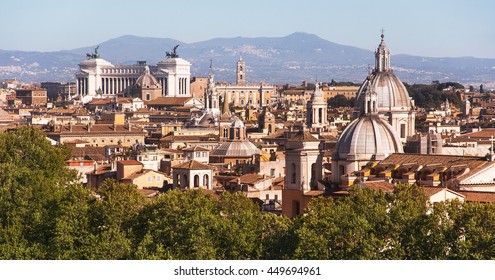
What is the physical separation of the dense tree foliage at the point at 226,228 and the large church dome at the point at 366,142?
25.6ft

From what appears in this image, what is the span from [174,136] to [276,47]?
2639 inches

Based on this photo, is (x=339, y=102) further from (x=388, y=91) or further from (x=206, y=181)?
(x=206, y=181)

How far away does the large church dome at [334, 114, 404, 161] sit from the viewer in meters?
36.3

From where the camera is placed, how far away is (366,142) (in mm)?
36438

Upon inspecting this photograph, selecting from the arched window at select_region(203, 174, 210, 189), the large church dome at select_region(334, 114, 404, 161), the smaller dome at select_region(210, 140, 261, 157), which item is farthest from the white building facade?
the large church dome at select_region(334, 114, 404, 161)

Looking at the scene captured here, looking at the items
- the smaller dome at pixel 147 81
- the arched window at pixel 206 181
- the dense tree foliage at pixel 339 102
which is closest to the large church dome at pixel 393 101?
the arched window at pixel 206 181

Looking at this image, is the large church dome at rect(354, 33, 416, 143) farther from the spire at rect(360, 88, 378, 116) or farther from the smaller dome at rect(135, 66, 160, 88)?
the smaller dome at rect(135, 66, 160, 88)

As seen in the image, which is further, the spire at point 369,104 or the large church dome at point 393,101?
the large church dome at point 393,101

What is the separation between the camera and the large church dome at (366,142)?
36.3m

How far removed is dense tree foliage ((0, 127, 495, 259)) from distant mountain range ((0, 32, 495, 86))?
55.3 metres

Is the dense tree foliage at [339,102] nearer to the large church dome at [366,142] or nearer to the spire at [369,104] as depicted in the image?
the spire at [369,104]

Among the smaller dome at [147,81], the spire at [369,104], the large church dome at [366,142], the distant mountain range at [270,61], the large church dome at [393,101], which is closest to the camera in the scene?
the large church dome at [366,142]

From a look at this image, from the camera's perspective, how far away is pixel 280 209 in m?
35.2

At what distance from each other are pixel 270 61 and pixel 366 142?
108 m
